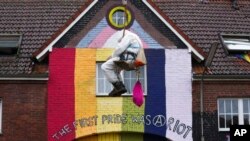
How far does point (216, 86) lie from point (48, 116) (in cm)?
621

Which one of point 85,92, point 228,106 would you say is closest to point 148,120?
point 85,92

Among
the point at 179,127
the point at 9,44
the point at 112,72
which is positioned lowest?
the point at 179,127

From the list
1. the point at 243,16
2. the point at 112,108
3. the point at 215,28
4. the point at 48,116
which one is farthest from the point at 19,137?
the point at 243,16

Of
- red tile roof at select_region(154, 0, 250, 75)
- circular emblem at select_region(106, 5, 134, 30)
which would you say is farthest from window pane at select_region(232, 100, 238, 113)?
circular emblem at select_region(106, 5, 134, 30)

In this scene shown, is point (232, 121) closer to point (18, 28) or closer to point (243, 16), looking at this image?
point (243, 16)

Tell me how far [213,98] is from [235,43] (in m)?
2.87

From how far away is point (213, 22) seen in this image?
2453cm

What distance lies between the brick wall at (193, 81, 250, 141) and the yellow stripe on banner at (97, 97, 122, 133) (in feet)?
8.80

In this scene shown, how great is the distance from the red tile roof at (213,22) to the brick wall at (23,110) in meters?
6.36

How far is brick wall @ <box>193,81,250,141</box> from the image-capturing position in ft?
70.9

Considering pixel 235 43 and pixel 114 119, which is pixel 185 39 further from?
pixel 114 119

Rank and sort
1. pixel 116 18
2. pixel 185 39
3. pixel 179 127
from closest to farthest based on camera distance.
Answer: pixel 179 127
pixel 185 39
pixel 116 18

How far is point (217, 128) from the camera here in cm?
2164

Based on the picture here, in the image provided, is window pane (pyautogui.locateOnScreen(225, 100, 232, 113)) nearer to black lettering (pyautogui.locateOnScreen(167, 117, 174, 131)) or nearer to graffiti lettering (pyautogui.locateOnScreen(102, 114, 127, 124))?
black lettering (pyautogui.locateOnScreen(167, 117, 174, 131))
